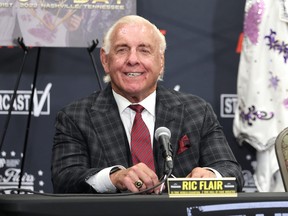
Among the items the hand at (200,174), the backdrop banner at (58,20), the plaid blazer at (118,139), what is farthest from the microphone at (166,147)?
the backdrop banner at (58,20)

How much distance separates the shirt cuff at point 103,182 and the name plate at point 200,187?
21.7 inches

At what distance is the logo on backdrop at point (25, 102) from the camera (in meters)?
4.45

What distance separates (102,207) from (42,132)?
2872 mm

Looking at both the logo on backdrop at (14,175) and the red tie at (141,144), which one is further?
the logo on backdrop at (14,175)

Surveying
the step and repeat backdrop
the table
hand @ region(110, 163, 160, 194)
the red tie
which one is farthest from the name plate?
the step and repeat backdrop

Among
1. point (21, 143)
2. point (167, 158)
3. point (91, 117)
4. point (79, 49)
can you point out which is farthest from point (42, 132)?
point (167, 158)

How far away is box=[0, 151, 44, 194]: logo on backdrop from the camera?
4449 mm

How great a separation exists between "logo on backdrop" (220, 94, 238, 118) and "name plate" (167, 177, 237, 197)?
107 inches

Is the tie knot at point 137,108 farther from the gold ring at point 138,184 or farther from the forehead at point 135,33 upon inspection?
the gold ring at point 138,184

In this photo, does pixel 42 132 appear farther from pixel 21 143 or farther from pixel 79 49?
pixel 79 49

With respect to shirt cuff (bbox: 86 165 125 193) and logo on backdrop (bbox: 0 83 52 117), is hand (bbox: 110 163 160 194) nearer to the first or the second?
shirt cuff (bbox: 86 165 125 193)

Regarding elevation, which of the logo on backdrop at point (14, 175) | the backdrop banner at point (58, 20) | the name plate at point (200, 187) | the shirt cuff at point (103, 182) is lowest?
the logo on backdrop at point (14, 175)

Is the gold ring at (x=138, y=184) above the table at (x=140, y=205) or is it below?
below

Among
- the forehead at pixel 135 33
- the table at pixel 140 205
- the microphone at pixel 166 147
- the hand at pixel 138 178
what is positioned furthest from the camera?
the forehead at pixel 135 33
